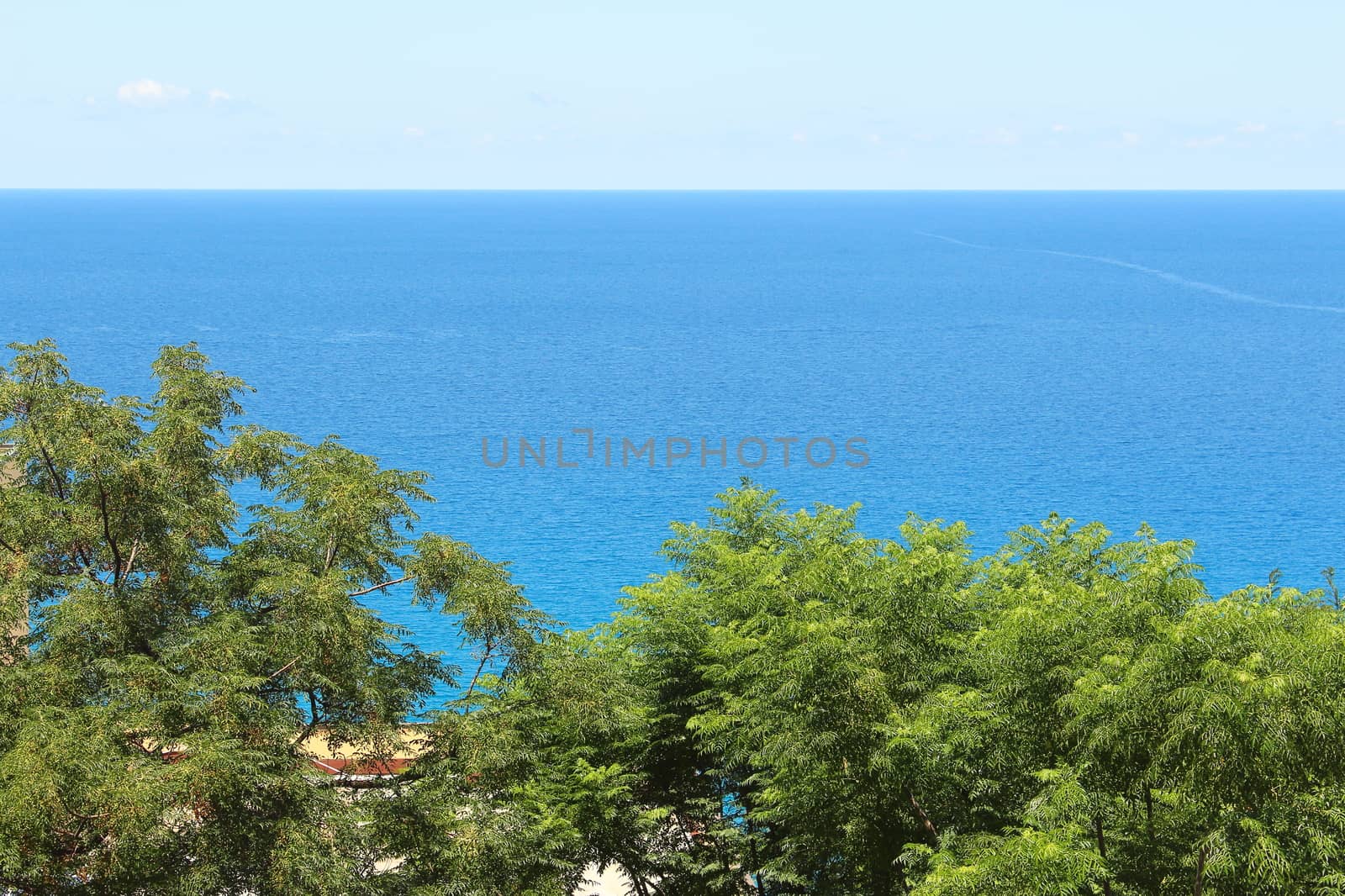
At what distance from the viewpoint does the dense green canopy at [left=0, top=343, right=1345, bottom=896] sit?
13625 mm

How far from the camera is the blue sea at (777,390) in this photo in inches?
2530

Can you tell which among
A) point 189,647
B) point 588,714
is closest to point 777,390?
point 588,714

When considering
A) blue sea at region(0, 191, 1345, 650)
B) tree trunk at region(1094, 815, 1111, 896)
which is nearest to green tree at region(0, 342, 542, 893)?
tree trunk at region(1094, 815, 1111, 896)

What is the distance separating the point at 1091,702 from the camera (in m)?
14.1

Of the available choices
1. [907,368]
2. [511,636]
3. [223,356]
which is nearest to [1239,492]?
[907,368]

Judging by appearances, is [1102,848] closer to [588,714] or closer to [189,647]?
[588,714]

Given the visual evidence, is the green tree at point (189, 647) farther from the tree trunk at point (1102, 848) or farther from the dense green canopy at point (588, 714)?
the tree trunk at point (1102, 848)

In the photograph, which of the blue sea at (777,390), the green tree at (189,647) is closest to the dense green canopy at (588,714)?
the green tree at (189,647)

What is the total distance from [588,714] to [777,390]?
250 feet

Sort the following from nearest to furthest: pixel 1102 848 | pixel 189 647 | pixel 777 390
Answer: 1. pixel 1102 848
2. pixel 189 647
3. pixel 777 390

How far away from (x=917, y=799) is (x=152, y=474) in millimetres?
12084

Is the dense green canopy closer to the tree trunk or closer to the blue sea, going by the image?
the tree trunk

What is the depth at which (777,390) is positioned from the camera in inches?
3735

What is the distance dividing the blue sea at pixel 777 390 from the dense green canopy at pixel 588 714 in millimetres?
30196
